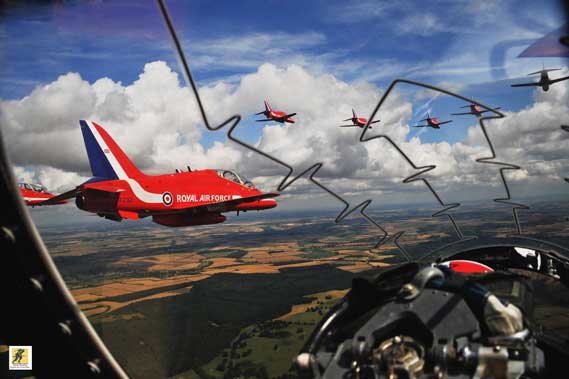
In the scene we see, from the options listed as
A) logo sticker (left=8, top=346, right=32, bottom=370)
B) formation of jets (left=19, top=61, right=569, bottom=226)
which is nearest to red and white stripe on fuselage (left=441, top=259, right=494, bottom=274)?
logo sticker (left=8, top=346, right=32, bottom=370)

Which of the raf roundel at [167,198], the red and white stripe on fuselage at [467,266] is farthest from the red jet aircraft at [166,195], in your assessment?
the red and white stripe on fuselage at [467,266]

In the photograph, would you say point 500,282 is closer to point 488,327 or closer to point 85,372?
point 488,327

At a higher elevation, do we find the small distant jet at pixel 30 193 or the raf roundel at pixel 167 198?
the small distant jet at pixel 30 193

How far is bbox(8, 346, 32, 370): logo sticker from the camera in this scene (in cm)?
120

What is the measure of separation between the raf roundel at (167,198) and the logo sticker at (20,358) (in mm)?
9285

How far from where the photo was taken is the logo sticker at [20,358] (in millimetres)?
1200

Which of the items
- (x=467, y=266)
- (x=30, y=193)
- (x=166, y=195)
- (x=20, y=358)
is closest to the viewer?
(x=20, y=358)

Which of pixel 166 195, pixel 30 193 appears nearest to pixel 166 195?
pixel 166 195

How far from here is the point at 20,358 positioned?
1274mm

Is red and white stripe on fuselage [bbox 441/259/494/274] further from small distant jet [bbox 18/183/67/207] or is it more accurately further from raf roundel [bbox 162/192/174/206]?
raf roundel [bbox 162/192/174/206]

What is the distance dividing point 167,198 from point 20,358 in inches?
372

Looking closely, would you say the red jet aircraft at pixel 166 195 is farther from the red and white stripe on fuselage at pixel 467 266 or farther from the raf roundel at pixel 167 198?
the red and white stripe on fuselage at pixel 467 266

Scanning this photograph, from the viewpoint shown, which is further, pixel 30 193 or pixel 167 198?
pixel 167 198

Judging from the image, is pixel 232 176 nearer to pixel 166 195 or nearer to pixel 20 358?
pixel 166 195
